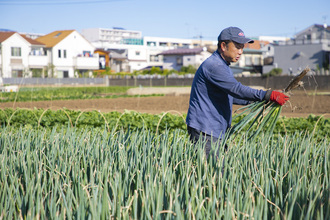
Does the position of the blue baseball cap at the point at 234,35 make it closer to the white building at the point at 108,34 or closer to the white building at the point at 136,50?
the white building at the point at 136,50

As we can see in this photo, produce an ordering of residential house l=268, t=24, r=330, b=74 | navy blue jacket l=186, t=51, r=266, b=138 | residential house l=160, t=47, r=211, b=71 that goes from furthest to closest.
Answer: residential house l=160, t=47, r=211, b=71
residential house l=268, t=24, r=330, b=74
navy blue jacket l=186, t=51, r=266, b=138

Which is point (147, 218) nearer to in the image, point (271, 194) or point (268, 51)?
point (271, 194)

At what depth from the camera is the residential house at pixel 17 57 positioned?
38562 millimetres

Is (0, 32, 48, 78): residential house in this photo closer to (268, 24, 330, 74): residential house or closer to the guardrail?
the guardrail

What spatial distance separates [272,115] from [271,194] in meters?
1.01

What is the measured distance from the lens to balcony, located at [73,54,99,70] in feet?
146

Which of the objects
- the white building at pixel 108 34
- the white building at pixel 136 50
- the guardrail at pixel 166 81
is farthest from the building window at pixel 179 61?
the white building at pixel 108 34

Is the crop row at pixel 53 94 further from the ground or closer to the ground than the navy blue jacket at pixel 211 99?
closer to the ground

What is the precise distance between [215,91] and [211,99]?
71mm

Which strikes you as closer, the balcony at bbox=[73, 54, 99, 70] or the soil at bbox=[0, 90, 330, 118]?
the soil at bbox=[0, 90, 330, 118]

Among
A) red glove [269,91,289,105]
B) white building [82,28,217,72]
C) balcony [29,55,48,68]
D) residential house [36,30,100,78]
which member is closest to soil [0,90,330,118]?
red glove [269,91,289,105]

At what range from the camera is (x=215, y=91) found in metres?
3.31

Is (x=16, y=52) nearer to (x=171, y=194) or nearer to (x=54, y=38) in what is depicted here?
(x=54, y=38)

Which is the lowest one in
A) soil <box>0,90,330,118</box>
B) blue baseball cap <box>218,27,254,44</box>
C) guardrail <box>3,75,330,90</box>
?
soil <box>0,90,330,118</box>
